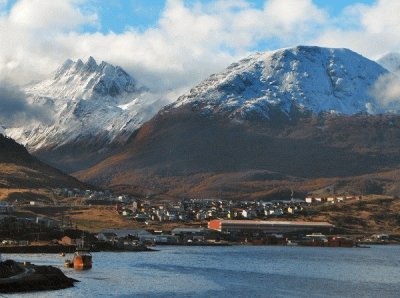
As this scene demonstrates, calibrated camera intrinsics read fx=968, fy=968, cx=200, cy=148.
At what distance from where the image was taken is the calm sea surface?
104 m

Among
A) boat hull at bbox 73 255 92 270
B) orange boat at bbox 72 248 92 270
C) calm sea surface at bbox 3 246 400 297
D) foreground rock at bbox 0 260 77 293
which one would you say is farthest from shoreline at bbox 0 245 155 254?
foreground rock at bbox 0 260 77 293

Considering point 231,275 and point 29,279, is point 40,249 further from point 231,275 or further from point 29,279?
point 29,279

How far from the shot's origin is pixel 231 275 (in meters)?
125

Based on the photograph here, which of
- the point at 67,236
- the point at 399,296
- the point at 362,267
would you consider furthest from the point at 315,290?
the point at 67,236

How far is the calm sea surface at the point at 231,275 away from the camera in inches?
4097

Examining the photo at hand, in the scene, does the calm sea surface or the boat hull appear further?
the boat hull

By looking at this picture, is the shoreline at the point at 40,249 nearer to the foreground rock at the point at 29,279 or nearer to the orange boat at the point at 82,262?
Answer: the orange boat at the point at 82,262

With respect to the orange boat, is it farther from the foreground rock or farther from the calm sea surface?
the foreground rock

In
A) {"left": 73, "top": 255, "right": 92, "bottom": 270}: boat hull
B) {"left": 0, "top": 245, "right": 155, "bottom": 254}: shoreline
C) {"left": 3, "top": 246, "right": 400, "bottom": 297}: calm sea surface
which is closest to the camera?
{"left": 3, "top": 246, "right": 400, "bottom": 297}: calm sea surface

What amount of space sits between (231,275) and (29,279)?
37.5 m

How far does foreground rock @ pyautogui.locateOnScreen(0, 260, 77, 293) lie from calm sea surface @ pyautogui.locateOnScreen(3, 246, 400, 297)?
1.67 m

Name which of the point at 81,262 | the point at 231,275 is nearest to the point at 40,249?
the point at 81,262

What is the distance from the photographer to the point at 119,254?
6457 inches

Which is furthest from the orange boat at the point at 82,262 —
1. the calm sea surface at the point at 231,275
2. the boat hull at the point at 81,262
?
the calm sea surface at the point at 231,275
